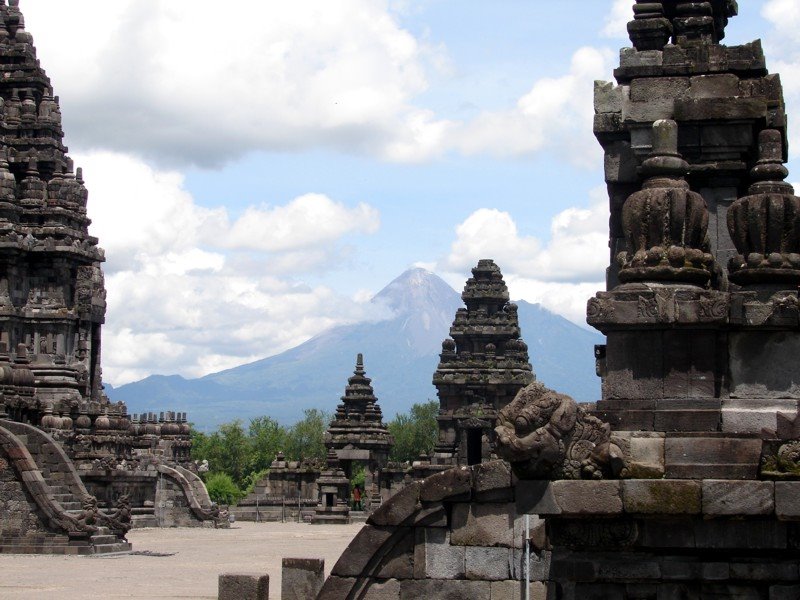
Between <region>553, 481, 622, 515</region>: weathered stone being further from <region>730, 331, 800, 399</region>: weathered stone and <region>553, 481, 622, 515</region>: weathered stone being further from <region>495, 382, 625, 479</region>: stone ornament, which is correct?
<region>730, 331, 800, 399</region>: weathered stone

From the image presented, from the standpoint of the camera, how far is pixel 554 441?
10.2m

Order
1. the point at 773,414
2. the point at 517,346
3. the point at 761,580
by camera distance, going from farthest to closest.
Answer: the point at 517,346
the point at 773,414
the point at 761,580

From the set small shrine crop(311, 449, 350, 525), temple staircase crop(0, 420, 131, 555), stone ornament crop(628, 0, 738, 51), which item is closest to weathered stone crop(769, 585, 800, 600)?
stone ornament crop(628, 0, 738, 51)

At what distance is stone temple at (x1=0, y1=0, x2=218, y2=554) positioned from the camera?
146ft

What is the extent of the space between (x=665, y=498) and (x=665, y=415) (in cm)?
99

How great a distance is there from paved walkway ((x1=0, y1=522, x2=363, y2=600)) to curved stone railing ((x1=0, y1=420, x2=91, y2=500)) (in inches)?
83.6

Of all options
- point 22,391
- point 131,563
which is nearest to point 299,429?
point 22,391

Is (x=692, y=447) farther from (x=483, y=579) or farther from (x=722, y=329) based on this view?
(x=483, y=579)

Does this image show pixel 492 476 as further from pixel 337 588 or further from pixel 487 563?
pixel 337 588

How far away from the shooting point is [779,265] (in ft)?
36.3

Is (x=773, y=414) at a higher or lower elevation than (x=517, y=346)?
lower

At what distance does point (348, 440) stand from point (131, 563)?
41.5m

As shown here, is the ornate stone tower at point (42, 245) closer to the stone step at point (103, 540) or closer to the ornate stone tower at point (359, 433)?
the stone step at point (103, 540)

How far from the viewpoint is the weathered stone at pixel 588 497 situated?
10.2 meters
